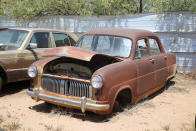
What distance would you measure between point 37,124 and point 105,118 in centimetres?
128

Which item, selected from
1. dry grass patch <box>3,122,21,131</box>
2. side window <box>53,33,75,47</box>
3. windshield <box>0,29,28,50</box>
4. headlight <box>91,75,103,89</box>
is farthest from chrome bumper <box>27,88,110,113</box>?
side window <box>53,33,75,47</box>

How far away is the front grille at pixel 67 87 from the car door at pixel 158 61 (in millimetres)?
2271

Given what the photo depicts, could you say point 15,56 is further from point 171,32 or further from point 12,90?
point 171,32

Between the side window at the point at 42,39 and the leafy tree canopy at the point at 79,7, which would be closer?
the side window at the point at 42,39

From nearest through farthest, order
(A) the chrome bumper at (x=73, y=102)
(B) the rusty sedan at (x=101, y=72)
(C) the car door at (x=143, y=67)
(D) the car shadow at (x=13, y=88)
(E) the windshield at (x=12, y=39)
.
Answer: (A) the chrome bumper at (x=73, y=102)
(B) the rusty sedan at (x=101, y=72)
(C) the car door at (x=143, y=67)
(E) the windshield at (x=12, y=39)
(D) the car shadow at (x=13, y=88)

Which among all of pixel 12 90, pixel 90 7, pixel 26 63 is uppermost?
pixel 90 7

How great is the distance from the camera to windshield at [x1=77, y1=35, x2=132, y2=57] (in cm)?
588

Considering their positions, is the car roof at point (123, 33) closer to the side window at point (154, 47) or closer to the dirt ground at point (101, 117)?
the side window at point (154, 47)

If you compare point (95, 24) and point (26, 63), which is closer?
point (26, 63)

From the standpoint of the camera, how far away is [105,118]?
523cm

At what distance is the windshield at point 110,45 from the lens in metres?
5.88

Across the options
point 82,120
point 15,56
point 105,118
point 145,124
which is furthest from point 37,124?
point 15,56

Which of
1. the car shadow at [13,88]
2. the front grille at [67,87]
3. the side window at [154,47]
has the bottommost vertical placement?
the car shadow at [13,88]

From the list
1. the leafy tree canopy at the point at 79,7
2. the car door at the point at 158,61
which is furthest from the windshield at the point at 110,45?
the leafy tree canopy at the point at 79,7
